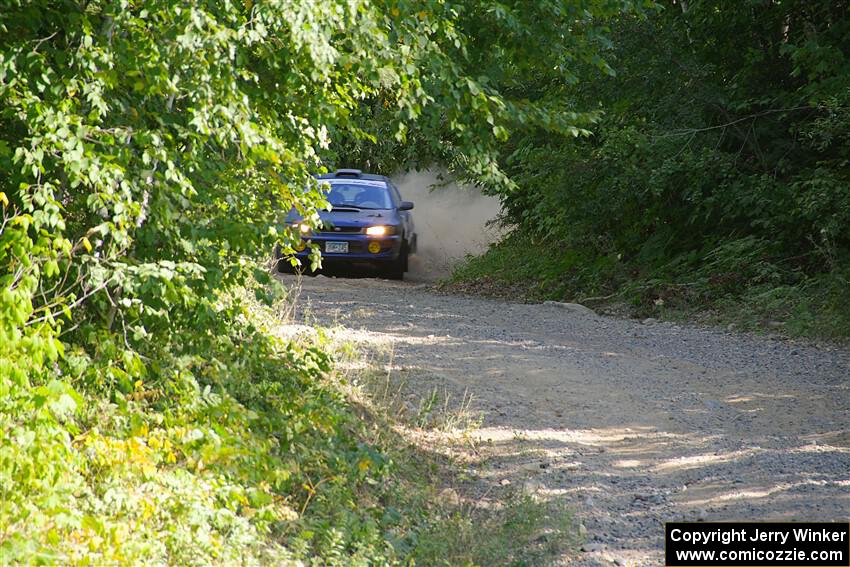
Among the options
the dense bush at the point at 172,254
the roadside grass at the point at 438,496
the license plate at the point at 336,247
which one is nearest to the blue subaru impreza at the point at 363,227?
the license plate at the point at 336,247

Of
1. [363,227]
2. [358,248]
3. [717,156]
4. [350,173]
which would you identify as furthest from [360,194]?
[717,156]

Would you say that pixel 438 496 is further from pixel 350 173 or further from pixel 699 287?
pixel 350 173

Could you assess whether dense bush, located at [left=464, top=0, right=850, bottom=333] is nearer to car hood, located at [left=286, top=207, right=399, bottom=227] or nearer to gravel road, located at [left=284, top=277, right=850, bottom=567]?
gravel road, located at [left=284, top=277, right=850, bottom=567]

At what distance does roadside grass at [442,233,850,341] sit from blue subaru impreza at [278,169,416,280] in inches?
53.3

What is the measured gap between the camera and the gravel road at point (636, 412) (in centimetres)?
681

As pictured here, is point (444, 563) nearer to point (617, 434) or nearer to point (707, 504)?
point (707, 504)

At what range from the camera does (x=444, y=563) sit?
5.87 m

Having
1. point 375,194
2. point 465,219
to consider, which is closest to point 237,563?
point 375,194

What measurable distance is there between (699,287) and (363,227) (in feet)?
19.7

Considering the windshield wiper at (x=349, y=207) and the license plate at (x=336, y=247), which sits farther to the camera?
the windshield wiper at (x=349, y=207)

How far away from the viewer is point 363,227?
18.4m

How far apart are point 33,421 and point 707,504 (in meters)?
4.18

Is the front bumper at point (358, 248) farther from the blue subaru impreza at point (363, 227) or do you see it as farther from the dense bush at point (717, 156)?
the dense bush at point (717, 156)

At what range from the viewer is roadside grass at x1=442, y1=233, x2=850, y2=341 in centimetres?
1330
